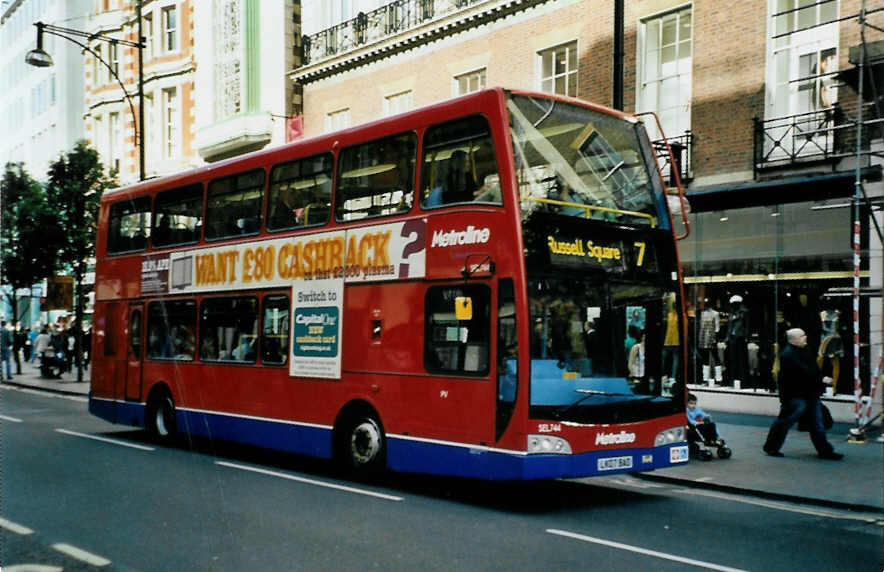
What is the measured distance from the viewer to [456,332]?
920 cm

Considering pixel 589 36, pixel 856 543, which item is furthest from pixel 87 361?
pixel 856 543

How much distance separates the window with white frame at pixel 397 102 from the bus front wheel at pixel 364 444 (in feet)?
45.4

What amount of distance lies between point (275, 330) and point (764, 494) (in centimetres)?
639

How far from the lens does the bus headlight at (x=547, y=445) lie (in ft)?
27.4

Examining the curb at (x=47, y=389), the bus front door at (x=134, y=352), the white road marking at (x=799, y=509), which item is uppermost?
the bus front door at (x=134, y=352)

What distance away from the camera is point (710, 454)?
39.4 feet

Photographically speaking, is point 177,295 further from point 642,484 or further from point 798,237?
point 798,237

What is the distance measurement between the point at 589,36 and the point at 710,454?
392 inches

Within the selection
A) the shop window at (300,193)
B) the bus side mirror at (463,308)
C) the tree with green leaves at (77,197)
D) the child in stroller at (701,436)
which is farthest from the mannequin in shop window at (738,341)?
the tree with green leaves at (77,197)

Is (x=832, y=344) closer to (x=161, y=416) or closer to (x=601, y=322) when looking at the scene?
(x=601, y=322)

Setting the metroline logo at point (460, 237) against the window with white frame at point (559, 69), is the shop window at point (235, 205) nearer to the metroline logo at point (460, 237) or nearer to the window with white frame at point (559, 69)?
the metroline logo at point (460, 237)

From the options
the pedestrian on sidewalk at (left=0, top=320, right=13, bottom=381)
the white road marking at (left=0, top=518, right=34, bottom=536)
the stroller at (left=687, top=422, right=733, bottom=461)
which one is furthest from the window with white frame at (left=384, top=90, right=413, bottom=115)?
the white road marking at (left=0, top=518, right=34, bottom=536)

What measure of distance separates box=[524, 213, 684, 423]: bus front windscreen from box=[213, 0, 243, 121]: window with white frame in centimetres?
1114

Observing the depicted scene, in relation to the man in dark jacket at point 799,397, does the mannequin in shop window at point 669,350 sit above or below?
above
